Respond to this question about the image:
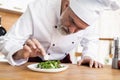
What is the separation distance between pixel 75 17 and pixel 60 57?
41 centimetres

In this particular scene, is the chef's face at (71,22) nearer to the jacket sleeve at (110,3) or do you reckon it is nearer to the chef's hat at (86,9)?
the chef's hat at (86,9)

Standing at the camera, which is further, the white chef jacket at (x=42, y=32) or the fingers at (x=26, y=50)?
the white chef jacket at (x=42, y=32)

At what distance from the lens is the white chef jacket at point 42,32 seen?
1.20m

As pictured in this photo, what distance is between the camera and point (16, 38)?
1.20 m

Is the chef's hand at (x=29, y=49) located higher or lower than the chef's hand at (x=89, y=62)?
higher

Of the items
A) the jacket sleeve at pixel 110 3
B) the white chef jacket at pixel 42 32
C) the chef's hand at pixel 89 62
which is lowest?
the chef's hand at pixel 89 62

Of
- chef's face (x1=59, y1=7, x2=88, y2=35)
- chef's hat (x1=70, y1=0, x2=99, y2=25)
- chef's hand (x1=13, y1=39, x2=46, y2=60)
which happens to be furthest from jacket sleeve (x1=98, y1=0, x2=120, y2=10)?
chef's hand (x1=13, y1=39, x2=46, y2=60)

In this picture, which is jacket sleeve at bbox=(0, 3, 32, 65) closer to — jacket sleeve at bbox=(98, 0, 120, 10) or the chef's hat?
the chef's hat

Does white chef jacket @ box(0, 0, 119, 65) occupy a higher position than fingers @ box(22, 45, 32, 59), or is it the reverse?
white chef jacket @ box(0, 0, 119, 65)

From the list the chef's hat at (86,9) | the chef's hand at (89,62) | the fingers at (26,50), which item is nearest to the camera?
the fingers at (26,50)

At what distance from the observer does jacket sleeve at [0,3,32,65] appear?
1.14 meters

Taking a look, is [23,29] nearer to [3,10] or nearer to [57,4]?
[57,4]

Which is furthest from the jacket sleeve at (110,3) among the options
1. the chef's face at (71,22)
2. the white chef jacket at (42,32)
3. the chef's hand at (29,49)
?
the chef's hand at (29,49)

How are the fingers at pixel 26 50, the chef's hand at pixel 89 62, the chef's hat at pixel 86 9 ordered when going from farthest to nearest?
1. the chef's hand at pixel 89 62
2. the chef's hat at pixel 86 9
3. the fingers at pixel 26 50
